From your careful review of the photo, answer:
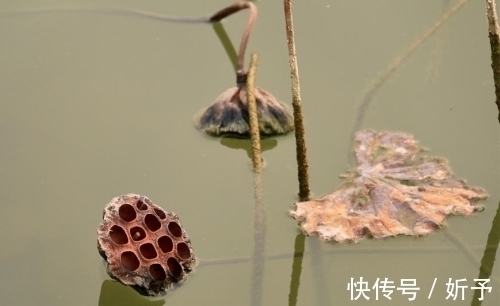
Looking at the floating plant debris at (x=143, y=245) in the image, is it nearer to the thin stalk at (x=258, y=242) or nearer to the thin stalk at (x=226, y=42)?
the thin stalk at (x=258, y=242)

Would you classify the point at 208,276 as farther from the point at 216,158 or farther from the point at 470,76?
the point at 470,76

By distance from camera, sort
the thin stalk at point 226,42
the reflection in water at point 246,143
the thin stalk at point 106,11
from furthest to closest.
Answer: the thin stalk at point 106,11 → the thin stalk at point 226,42 → the reflection in water at point 246,143

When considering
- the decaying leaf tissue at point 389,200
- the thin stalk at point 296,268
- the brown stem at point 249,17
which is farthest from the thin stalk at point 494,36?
the brown stem at point 249,17

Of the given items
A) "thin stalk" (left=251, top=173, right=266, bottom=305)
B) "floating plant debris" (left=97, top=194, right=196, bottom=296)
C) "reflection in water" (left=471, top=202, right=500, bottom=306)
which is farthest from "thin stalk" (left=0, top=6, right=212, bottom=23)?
"reflection in water" (left=471, top=202, right=500, bottom=306)

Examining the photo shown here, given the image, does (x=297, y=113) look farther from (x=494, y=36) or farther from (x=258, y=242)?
(x=494, y=36)

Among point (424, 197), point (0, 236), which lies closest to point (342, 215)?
point (424, 197)
